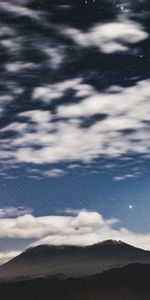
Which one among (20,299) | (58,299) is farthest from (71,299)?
(20,299)

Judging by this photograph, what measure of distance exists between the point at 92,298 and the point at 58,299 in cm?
1352

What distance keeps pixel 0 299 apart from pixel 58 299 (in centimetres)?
2294

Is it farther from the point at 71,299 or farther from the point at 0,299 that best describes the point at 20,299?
the point at 71,299

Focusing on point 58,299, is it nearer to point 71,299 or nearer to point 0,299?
point 71,299

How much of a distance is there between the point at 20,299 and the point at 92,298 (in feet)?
93.7

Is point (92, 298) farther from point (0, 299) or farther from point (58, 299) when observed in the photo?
point (0, 299)

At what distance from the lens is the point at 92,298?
198625 millimetres

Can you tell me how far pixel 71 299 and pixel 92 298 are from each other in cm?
886

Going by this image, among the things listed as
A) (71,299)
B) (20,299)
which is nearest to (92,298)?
(71,299)

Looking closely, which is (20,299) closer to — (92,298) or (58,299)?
(58,299)

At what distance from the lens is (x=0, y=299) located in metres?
199

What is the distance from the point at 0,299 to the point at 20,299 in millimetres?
7873

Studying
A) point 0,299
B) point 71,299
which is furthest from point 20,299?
point 71,299
